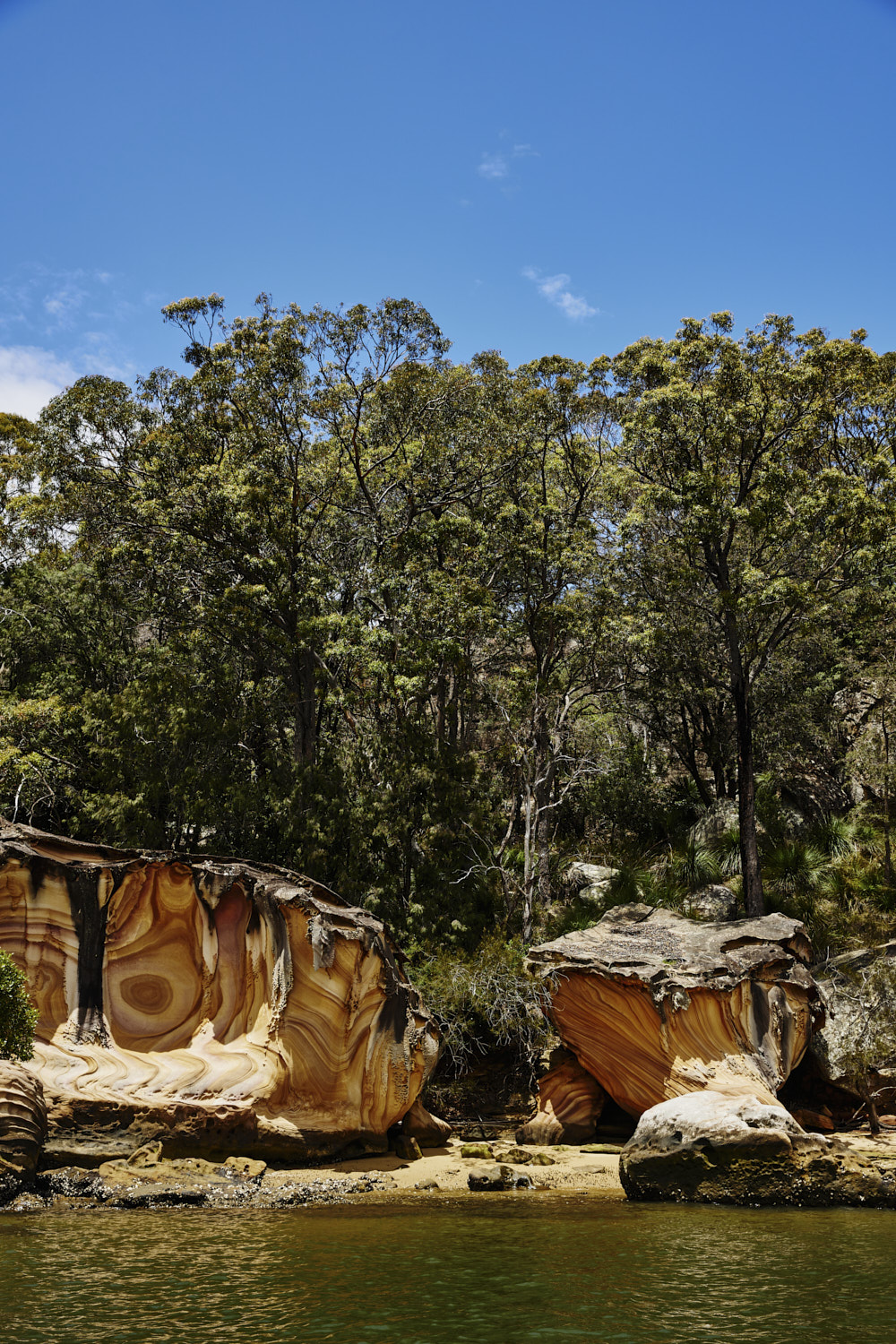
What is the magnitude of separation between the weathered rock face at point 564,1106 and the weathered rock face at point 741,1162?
11.3 feet

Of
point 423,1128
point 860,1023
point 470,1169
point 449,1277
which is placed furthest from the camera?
point 860,1023

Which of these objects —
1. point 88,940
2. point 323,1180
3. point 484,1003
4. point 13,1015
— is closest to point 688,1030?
point 484,1003

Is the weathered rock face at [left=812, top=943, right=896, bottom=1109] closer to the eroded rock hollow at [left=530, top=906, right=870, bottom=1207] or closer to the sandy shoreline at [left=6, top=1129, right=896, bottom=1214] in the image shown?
the eroded rock hollow at [left=530, top=906, right=870, bottom=1207]

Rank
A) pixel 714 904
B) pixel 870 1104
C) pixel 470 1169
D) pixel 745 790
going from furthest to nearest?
1. pixel 714 904
2. pixel 745 790
3. pixel 870 1104
4. pixel 470 1169

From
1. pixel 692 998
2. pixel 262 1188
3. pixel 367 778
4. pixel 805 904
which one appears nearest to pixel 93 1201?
pixel 262 1188

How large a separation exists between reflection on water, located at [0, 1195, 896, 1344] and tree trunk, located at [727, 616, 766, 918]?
27.6 ft

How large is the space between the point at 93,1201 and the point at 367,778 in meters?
10.2

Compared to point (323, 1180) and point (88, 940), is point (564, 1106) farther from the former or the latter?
point (88, 940)

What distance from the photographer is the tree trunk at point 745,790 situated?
61.8ft

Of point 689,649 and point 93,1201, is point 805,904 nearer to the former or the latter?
point 689,649

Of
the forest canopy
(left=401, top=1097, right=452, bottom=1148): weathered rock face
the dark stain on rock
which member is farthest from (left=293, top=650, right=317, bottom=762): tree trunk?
(left=401, top=1097, right=452, bottom=1148): weathered rock face

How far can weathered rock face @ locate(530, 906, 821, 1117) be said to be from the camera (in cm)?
1436

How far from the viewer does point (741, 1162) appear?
1125cm

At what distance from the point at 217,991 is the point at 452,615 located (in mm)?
9381
